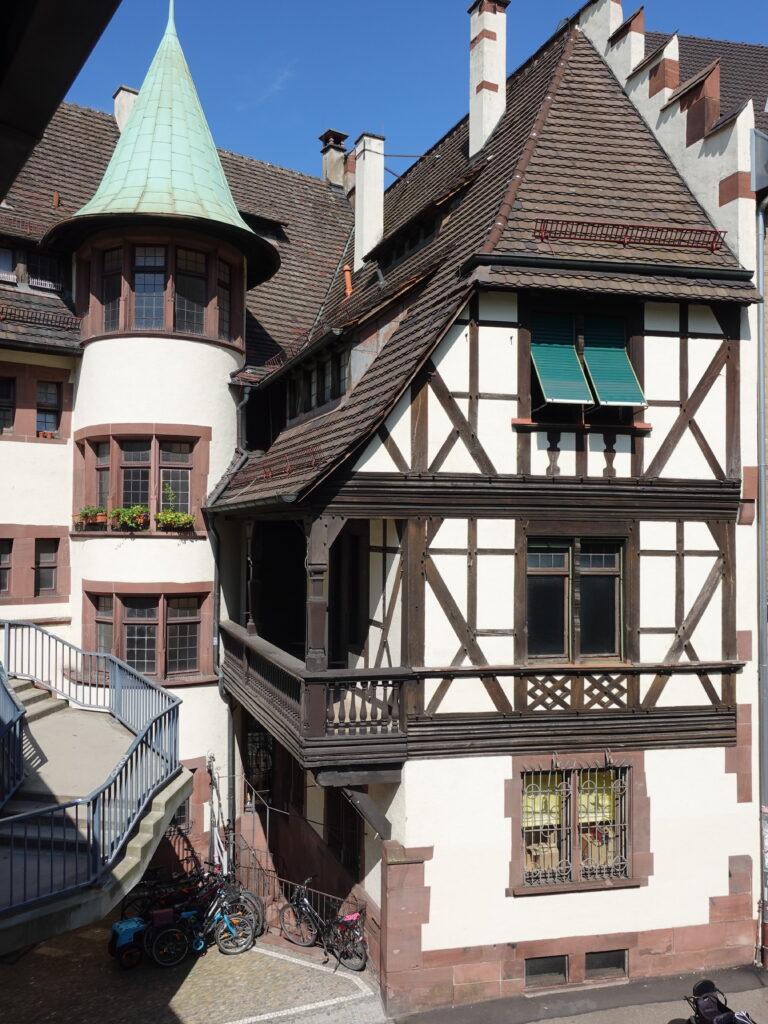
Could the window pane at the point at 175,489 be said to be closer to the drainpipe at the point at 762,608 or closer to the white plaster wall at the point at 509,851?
the white plaster wall at the point at 509,851

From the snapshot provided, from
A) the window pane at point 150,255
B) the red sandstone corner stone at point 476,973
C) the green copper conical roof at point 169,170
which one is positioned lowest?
the red sandstone corner stone at point 476,973

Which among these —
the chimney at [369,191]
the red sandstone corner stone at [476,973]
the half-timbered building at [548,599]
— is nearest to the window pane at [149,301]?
the chimney at [369,191]

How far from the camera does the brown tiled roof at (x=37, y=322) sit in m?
16.1

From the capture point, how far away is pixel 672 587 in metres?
11.7

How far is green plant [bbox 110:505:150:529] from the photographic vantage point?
15.7 meters

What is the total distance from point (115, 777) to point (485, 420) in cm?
633

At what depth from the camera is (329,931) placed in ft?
40.6

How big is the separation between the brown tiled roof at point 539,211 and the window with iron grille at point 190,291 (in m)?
3.38

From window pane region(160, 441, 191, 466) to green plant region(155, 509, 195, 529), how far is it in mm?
1035

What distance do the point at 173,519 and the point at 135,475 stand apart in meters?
1.20

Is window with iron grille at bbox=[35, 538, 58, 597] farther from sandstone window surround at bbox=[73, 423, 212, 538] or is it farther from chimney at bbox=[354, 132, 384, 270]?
chimney at bbox=[354, 132, 384, 270]

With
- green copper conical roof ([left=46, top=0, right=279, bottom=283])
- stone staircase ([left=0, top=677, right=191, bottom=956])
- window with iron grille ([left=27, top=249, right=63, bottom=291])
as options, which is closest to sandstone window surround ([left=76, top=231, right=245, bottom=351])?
green copper conical roof ([left=46, top=0, right=279, bottom=283])

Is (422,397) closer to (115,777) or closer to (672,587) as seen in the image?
(672,587)

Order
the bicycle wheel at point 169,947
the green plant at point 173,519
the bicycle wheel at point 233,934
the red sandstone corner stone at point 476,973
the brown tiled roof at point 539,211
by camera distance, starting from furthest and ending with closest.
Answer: the green plant at point 173,519 < the bicycle wheel at point 233,934 < the bicycle wheel at point 169,947 < the brown tiled roof at point 539,211 < the red sandstone corner stone at point 476,973
